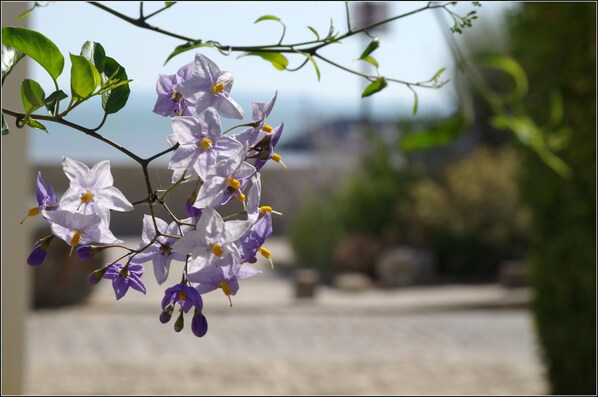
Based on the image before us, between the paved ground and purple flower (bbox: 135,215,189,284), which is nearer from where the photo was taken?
purple flower (bbox: 135,215,189,284)

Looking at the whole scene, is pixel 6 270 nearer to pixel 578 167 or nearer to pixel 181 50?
pixel 578 167

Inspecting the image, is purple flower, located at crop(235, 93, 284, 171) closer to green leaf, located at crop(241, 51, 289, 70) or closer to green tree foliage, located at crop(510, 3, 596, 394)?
green leaf, located at crop(241, 51, 289, 70)

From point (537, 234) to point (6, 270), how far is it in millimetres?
2182

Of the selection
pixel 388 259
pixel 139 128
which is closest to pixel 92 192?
pixel 139 128

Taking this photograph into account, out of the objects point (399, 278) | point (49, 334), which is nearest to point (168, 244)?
point (49, 334)

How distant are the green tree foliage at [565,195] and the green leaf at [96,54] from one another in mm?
3225

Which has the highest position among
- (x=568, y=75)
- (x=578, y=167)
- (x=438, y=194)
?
(x=568, y=75)

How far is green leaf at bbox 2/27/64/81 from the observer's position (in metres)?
A: 0.59

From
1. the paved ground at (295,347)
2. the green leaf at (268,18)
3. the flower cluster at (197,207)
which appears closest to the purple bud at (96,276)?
the flower cluster at (197,207)

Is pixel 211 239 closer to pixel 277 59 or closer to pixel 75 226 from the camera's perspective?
pixel 75 226

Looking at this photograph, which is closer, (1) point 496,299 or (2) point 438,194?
(1) point 496,299

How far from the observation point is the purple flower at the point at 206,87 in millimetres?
607

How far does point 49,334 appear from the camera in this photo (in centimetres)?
596

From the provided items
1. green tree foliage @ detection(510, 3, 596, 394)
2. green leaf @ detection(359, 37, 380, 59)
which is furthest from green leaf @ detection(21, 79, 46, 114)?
green tree foliage @ detection(510, 3, 596, 394)
